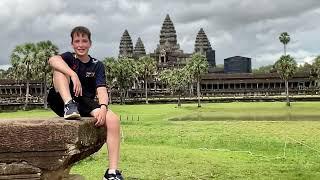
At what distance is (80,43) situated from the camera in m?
6.55

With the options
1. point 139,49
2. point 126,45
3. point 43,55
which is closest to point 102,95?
point 43,55

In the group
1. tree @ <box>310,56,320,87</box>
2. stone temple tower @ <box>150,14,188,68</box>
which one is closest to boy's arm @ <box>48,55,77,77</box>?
tree @ <box>310,56,320,87</box>

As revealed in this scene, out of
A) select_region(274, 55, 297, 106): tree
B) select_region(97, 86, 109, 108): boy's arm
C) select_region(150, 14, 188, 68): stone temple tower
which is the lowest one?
select_region(97, 86, 109, 108): boy's arm

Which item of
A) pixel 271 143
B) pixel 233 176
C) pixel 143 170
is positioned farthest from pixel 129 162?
pixel 271 143

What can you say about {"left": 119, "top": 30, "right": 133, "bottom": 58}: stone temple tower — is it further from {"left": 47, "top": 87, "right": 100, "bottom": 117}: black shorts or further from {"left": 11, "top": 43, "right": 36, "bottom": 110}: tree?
Answer: {"left": 47, "top": 87, "right": 100, "bottom": 117}: black shorts

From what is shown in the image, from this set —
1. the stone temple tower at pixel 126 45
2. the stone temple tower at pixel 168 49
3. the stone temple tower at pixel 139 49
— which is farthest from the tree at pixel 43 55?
the stone temple tower at pixel 139 49

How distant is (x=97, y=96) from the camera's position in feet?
21.9

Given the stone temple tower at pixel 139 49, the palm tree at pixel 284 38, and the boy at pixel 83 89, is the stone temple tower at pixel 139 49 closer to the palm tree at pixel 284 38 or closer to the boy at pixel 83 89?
the palm tree at pixel 284 38

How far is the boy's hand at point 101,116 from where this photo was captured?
620 centimetres

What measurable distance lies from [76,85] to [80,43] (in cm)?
56

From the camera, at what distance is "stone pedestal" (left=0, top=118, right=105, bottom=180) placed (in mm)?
5738

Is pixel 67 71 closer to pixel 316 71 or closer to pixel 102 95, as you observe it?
pixel 102 95

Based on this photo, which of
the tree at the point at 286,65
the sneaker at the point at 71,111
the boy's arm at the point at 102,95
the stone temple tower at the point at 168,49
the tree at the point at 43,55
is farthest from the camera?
the stone temple tower at the point at 168,49

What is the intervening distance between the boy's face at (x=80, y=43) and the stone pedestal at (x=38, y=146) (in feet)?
3.41
